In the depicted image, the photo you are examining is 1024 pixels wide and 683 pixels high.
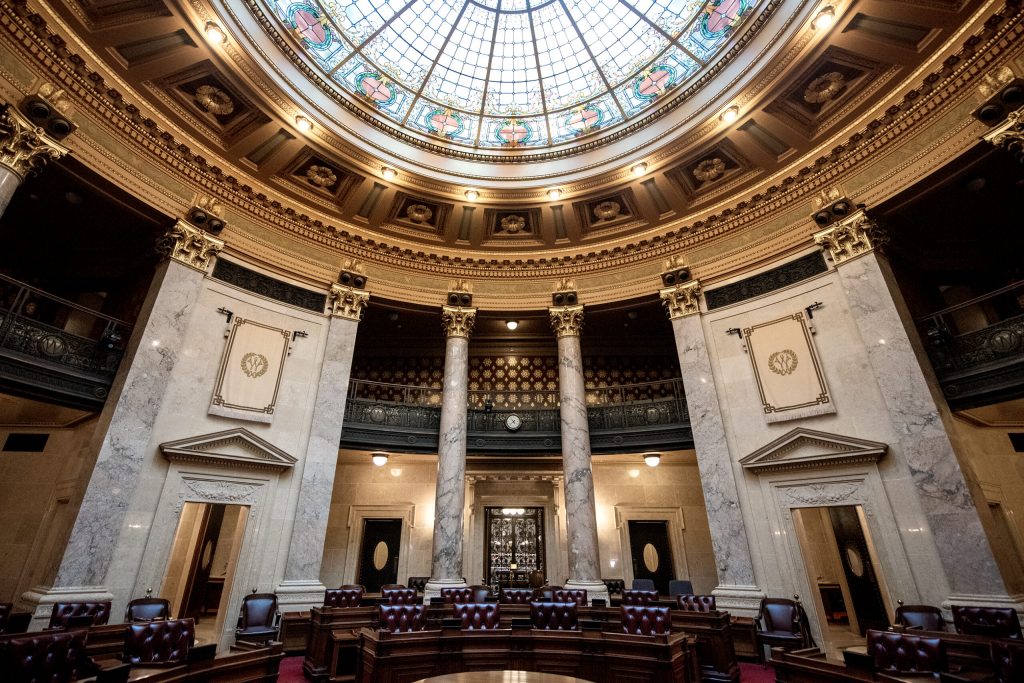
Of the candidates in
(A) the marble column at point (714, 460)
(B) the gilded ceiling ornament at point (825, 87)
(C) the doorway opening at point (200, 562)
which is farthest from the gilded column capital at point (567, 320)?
(C) the doorway opening at point (200, 562)

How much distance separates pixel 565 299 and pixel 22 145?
11.2m

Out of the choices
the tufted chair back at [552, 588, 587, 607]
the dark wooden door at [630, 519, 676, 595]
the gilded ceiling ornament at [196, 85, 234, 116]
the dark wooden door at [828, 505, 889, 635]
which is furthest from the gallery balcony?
the gilded ceiling ornament at [196, 85, 234, 116]

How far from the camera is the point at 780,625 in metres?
8.15

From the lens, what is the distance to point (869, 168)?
9766mm

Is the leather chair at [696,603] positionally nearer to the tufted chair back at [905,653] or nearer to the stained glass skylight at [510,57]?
the tufted chair back at [905,653]

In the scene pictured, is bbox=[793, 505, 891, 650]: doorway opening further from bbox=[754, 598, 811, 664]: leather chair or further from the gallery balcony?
the gallery balcony

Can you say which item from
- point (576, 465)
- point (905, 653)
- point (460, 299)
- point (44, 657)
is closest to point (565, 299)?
point (460, 299)

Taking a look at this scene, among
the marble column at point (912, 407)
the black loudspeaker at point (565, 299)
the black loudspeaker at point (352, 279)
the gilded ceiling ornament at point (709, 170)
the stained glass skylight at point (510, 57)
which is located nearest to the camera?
the marble column at point (912, 407)

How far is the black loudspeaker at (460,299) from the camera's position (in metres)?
13.4

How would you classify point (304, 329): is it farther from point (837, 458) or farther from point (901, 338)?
point (901, 338)

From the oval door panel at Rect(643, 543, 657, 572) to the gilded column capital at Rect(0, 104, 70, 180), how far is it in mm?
15791

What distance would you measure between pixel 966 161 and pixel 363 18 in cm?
1335

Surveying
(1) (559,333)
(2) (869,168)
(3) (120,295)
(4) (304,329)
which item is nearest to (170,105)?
(3) (120,295)

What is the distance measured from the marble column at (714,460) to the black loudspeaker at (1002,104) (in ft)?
18.5
